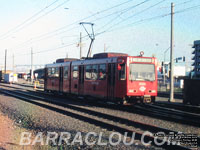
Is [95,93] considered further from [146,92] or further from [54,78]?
[54,78]

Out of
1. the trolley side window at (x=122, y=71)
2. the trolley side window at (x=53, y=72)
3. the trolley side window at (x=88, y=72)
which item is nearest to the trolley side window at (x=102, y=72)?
the trolley side window at (x=88, y=72)

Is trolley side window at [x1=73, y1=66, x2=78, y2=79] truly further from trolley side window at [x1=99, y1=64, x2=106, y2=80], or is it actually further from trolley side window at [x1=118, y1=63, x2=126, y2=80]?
trolley side window at [x1=118, y1=63, x2=126, y2=80]

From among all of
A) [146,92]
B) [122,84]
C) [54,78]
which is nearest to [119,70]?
[122,84]

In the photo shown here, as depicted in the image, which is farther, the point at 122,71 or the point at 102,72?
the point at 102,72

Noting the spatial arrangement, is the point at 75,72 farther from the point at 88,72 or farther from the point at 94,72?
the point at 94,72

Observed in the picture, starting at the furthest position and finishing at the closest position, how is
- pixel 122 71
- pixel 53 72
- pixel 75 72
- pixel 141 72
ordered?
pixel 53 72
pixel 75 72
pixel 141 72
pixel 122 71

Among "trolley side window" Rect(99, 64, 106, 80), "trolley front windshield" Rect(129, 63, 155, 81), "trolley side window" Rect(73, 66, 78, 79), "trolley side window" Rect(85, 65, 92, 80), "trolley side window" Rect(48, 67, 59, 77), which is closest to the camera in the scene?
"trolley front windshield" Rect(129, 63, 155, 81)

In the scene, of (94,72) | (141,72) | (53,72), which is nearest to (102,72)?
(94,72)

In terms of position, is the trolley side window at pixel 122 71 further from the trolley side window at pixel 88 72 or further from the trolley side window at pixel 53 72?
the trolley side window at pixel 53 72

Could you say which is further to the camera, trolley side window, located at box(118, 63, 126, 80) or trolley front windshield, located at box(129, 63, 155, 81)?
trolley front windshield, located at box(129, 63, 155, 81)

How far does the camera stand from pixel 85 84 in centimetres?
1952

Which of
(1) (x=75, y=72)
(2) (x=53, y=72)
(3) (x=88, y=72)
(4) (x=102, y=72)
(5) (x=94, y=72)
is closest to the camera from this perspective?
(4) (x=102, y=72)

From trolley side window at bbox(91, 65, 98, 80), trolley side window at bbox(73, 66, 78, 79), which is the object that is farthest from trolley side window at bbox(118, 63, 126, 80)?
trolley side window at bbox(73, 66, 78, 79)

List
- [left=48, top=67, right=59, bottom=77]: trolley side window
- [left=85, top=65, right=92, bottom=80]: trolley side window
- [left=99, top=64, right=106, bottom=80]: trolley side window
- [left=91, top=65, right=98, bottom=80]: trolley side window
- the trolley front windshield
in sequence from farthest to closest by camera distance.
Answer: [left=48, top=67, right=59, bottom=77]: trolley side window < [left=85, top=65, right=92, bottom=80]: trolley side window < [left=91, top=65, right=98, bottom=80]: trolley side window < [left=99, top=64, right=106, bottom=80]: trolley side window < the trolley front windshield
